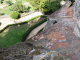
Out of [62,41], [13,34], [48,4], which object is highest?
[48,4]

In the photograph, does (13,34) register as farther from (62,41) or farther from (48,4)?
(62,41)

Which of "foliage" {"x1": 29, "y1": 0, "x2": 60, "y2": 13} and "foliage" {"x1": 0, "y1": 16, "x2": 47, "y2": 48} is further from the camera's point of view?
"foliage" {"x1": 29, "y1": 0, "x2": 60, "y2": 13}

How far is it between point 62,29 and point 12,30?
446 inches

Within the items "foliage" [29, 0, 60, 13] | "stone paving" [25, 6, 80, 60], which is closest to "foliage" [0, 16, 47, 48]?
"foliage" [29, 0, 60, 13]

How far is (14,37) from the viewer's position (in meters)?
12.9

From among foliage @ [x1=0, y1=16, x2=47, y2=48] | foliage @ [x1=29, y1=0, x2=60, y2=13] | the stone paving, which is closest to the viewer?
the stone paving

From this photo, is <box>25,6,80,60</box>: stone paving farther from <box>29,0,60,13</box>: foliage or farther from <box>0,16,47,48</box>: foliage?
<box>29,0,60,13</box>: foliage

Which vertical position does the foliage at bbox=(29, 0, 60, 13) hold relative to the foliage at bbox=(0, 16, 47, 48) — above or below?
above

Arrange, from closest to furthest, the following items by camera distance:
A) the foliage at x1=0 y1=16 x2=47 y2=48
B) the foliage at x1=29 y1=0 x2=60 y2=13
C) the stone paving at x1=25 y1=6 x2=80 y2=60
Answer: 1. the stone paving at x1=25 y1=6 x2=80 y2=60
2. the foliage at x1=0 y1=16 x2=47 y2=48
3. the foliage at x1=29 y1=0 x2=60 y2=13

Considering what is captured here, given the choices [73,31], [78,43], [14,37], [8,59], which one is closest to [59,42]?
[78,43]

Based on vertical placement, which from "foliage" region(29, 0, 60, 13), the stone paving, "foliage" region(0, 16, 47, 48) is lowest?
"foliage" region(0, 16, 47, 48)

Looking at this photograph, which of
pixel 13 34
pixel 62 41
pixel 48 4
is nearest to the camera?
pixel 62 41

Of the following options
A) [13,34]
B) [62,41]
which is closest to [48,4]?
[13,34]

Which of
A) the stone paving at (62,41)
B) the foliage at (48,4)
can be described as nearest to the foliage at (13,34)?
the foliage at (48,4)
